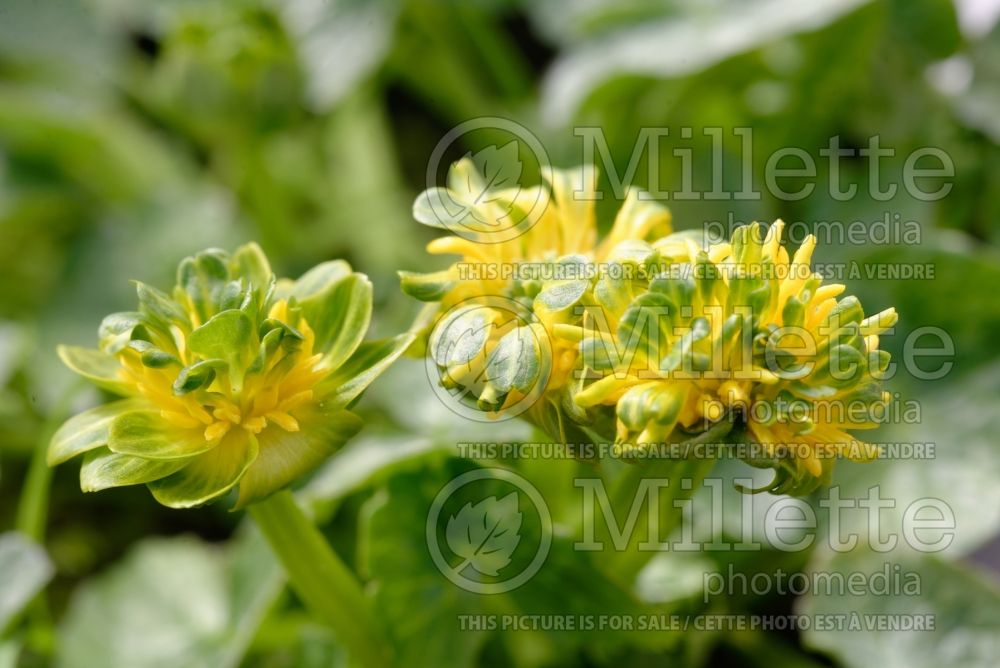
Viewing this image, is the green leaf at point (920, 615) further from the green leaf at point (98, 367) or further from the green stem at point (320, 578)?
the green leaf at point (98, 367)

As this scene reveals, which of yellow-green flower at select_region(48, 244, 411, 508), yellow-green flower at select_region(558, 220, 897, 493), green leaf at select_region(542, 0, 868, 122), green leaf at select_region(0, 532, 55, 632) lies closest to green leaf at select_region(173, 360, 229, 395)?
yellow-green flower at select_region(48, 244, 411, 508)

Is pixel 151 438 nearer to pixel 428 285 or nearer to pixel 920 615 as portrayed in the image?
pixel 428 285

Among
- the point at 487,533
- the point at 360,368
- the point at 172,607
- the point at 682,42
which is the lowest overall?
the point at 172,607

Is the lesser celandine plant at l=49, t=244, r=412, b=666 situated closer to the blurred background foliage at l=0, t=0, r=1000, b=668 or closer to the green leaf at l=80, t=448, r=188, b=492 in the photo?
the green leaf at l=80, t=448, r=188, b=492

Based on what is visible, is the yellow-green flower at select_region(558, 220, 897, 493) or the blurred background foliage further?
the blurred background foliage

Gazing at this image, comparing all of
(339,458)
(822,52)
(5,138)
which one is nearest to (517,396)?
(339,458)

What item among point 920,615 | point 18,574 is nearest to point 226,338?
point 18,574

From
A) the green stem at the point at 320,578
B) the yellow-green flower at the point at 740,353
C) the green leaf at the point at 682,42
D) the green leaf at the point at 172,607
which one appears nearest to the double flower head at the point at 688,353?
the yellow-green flower at the point at 740,353

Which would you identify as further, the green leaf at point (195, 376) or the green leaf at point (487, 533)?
the green leaf at point (487, 533)
